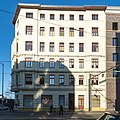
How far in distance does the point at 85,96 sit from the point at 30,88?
10770 mm

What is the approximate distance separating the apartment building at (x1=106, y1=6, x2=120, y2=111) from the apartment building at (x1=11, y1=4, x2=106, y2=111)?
0.82 m

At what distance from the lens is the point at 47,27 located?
72000 mm

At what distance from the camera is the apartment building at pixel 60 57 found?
7056cm

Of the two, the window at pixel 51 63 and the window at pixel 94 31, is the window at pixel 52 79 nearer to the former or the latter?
the window at pixel 51 63

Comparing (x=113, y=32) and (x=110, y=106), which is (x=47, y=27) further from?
(x=110, y=106)

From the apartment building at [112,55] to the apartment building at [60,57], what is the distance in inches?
32.3

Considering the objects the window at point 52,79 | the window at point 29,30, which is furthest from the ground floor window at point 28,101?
the window at point 29,30

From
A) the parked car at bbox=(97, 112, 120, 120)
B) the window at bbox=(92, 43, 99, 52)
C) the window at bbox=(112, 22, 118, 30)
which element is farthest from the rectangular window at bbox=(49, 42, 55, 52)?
the parked car at bbox=(97, 112, 120, 120)

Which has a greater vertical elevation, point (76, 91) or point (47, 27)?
point (47, 27)

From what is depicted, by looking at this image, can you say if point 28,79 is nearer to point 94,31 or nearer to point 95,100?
point 95,100

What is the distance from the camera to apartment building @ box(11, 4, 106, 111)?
70.6 meters

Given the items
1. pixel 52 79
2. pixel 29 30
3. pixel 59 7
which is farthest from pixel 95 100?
pixel 59 7

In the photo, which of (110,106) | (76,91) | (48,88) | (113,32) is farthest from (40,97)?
(113,32)

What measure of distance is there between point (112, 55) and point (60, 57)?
1018cm
